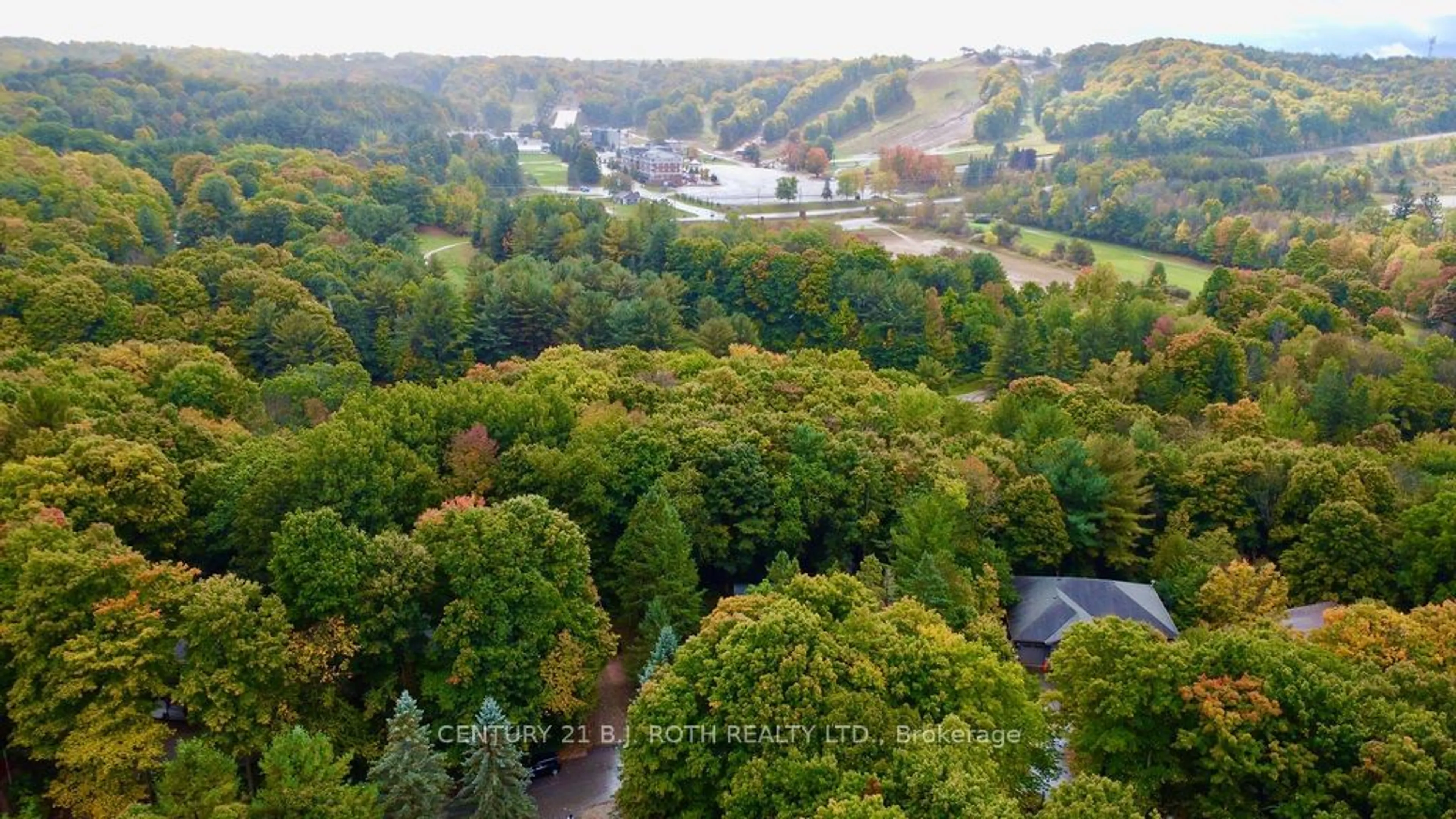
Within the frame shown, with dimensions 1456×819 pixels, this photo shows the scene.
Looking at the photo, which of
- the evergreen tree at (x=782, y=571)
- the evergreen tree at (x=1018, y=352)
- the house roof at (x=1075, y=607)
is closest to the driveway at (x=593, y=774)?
the evergreen tree at (x=782, y=571)

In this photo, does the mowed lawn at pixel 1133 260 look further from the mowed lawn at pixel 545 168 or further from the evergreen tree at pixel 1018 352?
the mowed lawn at pixel 545 168

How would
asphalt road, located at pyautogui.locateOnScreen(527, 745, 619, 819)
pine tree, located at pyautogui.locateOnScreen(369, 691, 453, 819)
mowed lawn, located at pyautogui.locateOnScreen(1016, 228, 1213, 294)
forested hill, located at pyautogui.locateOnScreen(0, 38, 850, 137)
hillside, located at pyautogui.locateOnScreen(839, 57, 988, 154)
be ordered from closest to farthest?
pine tree, located at pyautogui.locateOnScreen(369, 691, 453, 819), asphalt road, located at pyautogui.locateOnScreen(527, 745, 619, 819), mowed lawn, located at pyautogui.locateOnScreen(1016, 228, 1213, 294), hillside, located at pyautogui.locateOnScreen(839, 57, 988, 154), forested hill, located at pyautogui.locateOnScreen(0, 38, 850, 137)

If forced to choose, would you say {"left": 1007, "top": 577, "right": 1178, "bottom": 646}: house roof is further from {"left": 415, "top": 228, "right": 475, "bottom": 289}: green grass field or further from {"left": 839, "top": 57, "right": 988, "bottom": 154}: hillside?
{"left": 839, "top": 57, "right": 988, "bottom": 154}: hillside

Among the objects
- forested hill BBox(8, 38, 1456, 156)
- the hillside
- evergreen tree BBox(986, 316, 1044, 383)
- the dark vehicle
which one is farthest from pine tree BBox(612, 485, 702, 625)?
the hillside

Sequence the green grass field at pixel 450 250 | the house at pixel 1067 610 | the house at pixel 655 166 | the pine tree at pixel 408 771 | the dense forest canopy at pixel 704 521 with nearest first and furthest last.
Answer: the dense forest canopy at pixel 704 521, the pine tree at pixel 408 771, the house at pixel 1067 610, the green grass field at pixel 450 250, the house at pixel 655 166

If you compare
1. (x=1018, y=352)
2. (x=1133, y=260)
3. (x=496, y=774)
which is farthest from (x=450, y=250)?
(x=496, y=774)

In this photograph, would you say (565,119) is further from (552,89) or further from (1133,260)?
(1133,260)
